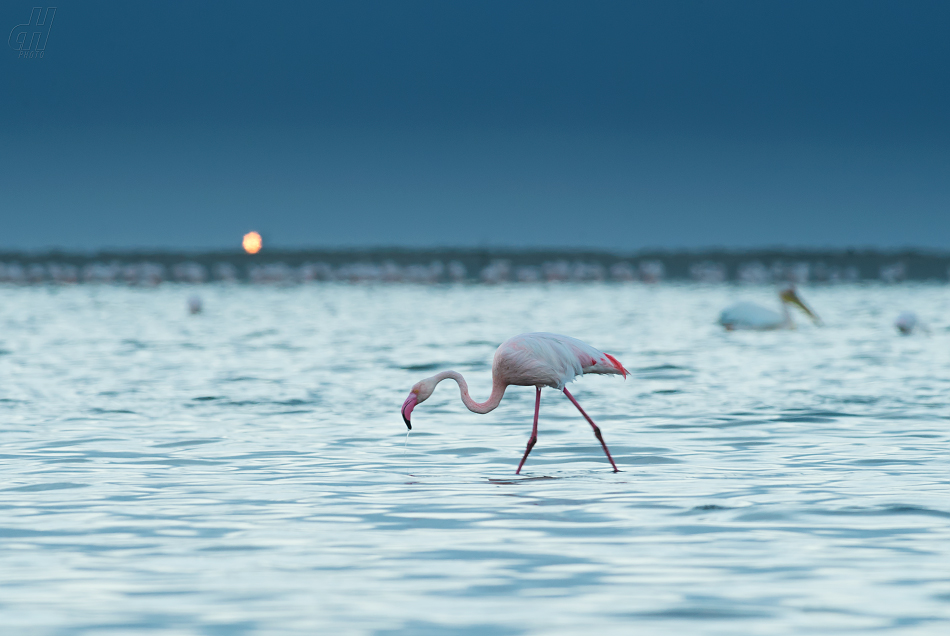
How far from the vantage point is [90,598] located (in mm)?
6215

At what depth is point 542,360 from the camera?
10.9 metres

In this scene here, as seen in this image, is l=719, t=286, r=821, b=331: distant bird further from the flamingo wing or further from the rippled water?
the flamingo wing

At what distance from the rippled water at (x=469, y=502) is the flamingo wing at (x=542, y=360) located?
76 cm

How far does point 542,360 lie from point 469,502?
218cm

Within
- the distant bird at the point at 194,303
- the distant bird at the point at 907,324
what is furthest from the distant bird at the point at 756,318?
the distant bird at the point at 194,303

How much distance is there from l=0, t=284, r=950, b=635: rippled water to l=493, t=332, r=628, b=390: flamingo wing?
76 centimetres

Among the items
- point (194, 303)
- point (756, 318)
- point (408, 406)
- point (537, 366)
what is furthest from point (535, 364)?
point (194, 303)

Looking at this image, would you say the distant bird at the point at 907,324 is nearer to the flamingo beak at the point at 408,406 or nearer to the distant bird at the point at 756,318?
the distant bird at the point at 756,318

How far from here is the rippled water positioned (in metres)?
6.01

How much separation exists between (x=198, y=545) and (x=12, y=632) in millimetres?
1943

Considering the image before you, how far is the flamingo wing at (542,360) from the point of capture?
430 inches

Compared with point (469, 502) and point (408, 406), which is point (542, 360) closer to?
point (408, 406)

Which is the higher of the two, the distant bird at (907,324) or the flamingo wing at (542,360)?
the flamingo wing at (542,360)

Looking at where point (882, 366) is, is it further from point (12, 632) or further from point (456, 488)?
point (12, 632)
